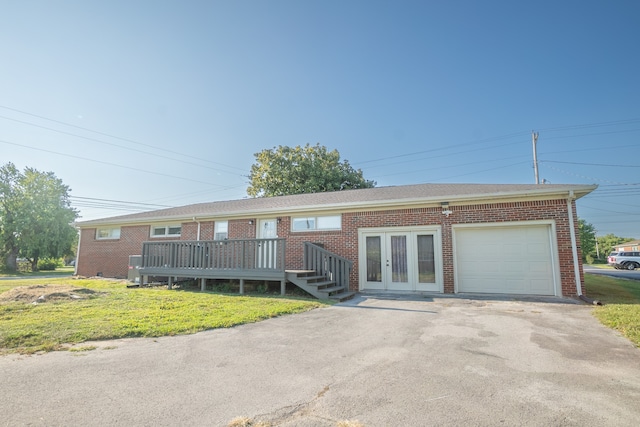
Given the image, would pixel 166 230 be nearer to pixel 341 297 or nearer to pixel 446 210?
pixel 341 297

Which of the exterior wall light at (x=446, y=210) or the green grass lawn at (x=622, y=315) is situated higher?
the exterior wall light at (x=446, y=210)

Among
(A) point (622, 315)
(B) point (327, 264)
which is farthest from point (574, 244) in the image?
(B) point (327, 264)

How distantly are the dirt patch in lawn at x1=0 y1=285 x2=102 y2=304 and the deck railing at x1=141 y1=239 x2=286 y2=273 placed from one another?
9.19 feet

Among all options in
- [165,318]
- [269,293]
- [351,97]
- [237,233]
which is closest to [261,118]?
[351,97]

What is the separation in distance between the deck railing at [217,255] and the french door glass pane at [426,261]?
A: 4288 mm

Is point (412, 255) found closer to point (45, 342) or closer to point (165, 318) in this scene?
point (165, 318)

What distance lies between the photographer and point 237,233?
40.6ft

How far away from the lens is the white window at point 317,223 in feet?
35.0

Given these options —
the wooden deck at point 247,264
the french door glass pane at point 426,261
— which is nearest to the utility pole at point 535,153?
the french door glass pane at point 426,261

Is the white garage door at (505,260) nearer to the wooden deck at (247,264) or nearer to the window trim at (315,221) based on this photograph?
the wooden deck at (247,264)

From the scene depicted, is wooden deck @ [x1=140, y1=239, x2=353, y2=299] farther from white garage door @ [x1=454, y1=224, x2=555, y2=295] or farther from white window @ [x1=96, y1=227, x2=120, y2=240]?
white window @ [x1=96, y1=227, x2=120, y2=240]

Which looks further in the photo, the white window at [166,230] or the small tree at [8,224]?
the small tree at [8,224]

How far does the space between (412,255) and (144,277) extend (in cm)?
990

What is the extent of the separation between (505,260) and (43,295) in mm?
12181
